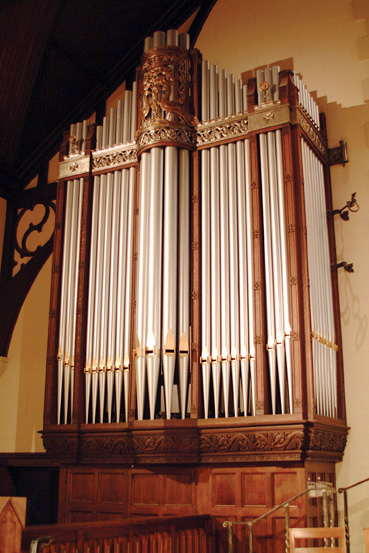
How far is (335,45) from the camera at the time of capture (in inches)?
352

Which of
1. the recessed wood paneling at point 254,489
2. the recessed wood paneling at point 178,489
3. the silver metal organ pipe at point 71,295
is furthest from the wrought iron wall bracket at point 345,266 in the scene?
the silver metal organ pipe at point 71,295

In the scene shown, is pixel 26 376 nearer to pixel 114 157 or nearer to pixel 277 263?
pixel 114 157

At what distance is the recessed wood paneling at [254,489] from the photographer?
22.5 ft

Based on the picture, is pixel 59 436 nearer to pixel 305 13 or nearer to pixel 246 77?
pixel 246 77

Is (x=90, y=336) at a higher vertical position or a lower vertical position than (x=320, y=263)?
lower

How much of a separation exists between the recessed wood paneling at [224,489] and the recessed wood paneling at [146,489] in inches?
23.8

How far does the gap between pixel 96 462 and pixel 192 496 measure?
1.16 meters

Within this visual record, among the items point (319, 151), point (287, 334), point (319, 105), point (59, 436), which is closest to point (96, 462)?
point (59, 436)

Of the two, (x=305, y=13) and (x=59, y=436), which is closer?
(x=59, y=436)

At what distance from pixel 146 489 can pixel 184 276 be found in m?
2.25

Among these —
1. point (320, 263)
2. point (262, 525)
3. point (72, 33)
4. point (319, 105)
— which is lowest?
point (262, 525)

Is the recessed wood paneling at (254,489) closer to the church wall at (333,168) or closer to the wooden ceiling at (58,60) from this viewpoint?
the church wall at (333,168)

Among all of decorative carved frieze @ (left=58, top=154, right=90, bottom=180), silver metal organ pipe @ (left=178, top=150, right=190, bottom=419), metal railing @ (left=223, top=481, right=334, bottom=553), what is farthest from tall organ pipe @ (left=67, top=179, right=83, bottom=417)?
metal railing @ (left=223, top=481, right=334, bottom=553)

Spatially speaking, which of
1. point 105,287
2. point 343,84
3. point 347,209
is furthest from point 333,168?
point 105,287
